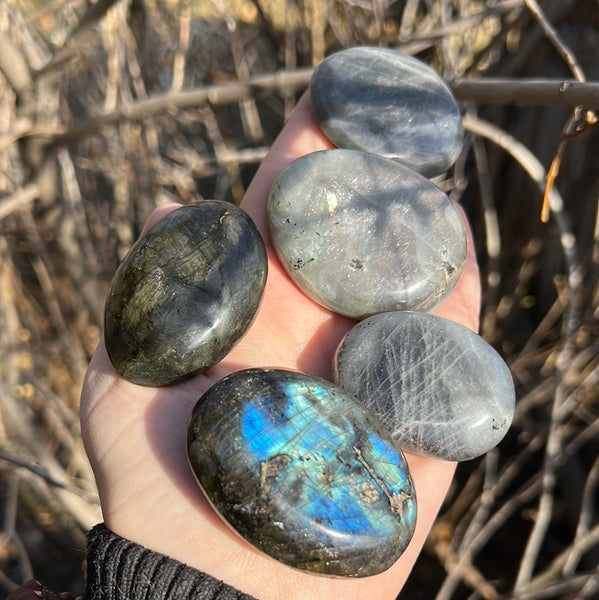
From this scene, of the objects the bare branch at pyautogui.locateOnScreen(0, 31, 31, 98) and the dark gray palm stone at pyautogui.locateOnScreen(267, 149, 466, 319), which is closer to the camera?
the dark gray palm stone at pyautogui.locateOnScreen(267, 149, 466, 319)

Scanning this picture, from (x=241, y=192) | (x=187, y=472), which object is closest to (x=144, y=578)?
(x=187, y=472)

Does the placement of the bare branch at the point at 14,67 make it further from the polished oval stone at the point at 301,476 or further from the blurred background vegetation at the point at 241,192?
the polished oval stone at the point at 301,476

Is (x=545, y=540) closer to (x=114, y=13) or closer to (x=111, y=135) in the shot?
(x=111, y=135)

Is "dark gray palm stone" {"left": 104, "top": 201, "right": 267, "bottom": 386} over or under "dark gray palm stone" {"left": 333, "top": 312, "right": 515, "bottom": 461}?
over

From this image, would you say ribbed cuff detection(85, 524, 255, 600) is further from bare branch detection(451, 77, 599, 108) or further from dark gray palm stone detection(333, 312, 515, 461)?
bare branch detection(451, 77, 599, 108)

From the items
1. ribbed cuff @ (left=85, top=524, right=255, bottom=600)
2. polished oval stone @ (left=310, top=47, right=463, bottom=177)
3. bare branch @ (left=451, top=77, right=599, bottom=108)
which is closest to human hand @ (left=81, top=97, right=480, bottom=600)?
ribbed cuff @ (left=85, top=524, right=255, bottom=600)

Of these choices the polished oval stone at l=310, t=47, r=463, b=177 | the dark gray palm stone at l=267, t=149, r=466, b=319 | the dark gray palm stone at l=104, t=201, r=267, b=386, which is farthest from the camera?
the polished oval stone at l=310, t=47, r=463, b=177

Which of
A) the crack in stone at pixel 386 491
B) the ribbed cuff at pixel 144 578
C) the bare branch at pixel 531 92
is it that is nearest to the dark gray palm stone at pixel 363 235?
the bare branch at pixel 531 92
